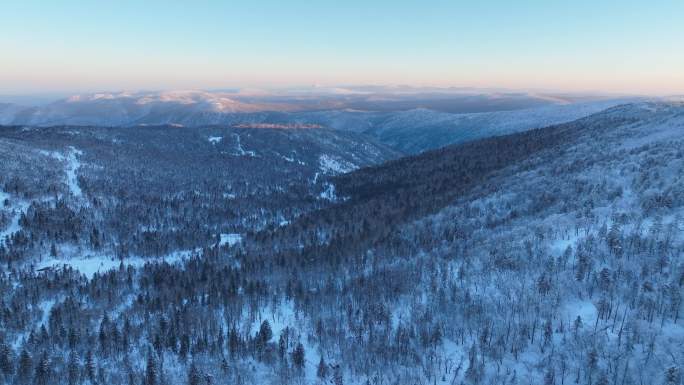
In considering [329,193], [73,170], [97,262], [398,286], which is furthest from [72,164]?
[398,286]

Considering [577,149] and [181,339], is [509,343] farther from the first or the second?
[577,149]

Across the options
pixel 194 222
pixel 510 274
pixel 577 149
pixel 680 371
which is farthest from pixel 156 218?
pixel 680 371

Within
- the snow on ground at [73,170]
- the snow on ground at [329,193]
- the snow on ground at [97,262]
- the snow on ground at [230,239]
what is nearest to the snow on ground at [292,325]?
the snow on ground at [97,262]

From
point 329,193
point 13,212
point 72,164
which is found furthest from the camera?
point 329,193

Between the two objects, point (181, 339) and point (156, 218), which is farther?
point (156, 218)

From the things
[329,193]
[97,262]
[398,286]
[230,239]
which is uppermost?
[398,286]

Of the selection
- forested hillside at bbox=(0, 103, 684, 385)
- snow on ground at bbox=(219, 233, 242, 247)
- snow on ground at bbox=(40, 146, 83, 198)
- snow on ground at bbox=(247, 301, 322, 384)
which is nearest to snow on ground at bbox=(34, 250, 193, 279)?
forested hillside at bbox=(0, 103, 684, 385)

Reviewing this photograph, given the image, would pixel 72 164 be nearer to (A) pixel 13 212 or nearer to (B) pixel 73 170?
(B) pixel 73 170
